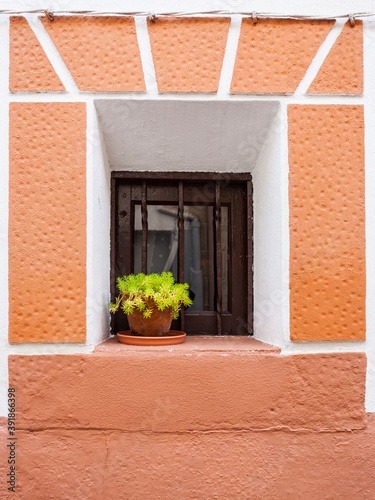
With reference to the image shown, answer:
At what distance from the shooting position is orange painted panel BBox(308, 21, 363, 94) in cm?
181

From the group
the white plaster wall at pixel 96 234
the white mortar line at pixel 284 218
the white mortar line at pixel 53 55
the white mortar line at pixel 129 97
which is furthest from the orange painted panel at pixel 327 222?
the white mortar line at pixel 53 55

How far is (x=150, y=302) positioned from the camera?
71.7 inches

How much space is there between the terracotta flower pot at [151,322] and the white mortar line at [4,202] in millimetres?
533

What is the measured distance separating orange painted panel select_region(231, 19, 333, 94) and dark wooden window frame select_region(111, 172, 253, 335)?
1.63 ft

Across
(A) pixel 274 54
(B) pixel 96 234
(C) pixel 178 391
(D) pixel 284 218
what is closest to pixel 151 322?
(C) pixel 178 391

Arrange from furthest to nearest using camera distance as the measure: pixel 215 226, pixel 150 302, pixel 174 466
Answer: pixel 215 226 < pixel 150 302 < pixel 174 466

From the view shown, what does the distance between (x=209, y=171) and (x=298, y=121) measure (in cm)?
53

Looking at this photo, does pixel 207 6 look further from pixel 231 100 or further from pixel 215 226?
pixel 215 226

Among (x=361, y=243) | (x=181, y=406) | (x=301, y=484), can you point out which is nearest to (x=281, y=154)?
(x=361, y=243)

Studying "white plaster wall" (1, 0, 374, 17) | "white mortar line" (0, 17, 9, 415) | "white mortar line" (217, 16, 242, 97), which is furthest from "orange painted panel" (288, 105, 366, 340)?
"white mortar line" (0, 17, 9, 415)

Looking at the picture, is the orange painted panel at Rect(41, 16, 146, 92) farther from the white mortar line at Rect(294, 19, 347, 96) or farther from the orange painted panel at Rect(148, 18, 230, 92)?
the white mortar line at Rect(294, 19, 347, 96)

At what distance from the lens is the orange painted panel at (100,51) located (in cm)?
178

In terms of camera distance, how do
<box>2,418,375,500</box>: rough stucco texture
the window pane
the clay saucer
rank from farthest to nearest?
1. the window pane
2. the clay saucer
3. <box>2,418,375,500</box>: rough stucco texture

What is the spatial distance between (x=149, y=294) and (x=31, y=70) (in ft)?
3.54
